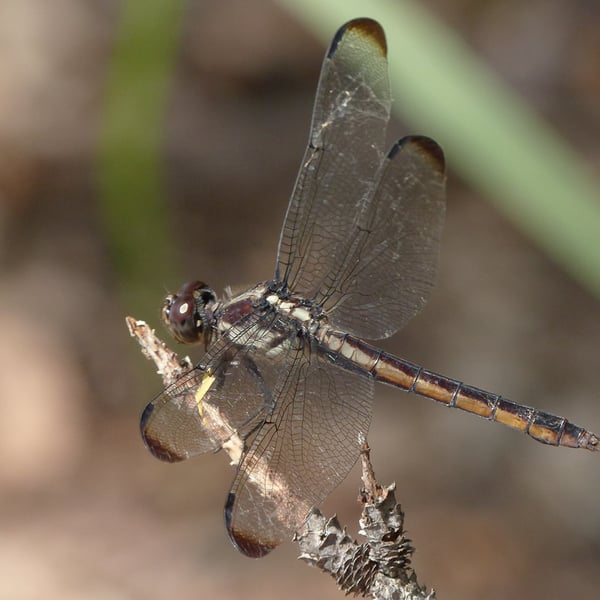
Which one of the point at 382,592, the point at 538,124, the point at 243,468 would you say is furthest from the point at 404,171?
the point at 382,592

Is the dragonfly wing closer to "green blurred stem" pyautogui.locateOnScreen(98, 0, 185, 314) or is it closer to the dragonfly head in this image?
the dragonfly head

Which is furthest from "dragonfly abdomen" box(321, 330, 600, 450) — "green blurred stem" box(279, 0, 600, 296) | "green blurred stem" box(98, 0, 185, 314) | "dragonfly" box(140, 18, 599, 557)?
"green blurred stem" box(98, 0, 185, 314)

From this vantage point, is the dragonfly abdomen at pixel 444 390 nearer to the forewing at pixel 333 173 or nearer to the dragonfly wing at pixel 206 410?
the forewing at pixel 333 173

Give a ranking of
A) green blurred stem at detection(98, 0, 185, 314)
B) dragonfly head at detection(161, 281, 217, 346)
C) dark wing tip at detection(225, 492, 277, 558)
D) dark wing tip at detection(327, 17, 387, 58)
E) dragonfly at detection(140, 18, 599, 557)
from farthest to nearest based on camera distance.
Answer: green blurred stem at detection(98, 0, 185, 314) < dragonfly head at detection(161, 281, 217, 346) < dark wing tip at detection(327, 17, 387, 58) < dragonfly at detection(140, 18, 599, 557) < dark wing tip at detection(225, 492, 277, 558)

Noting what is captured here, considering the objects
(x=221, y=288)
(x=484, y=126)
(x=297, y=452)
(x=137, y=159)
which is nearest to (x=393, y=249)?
(x=484, y=126)

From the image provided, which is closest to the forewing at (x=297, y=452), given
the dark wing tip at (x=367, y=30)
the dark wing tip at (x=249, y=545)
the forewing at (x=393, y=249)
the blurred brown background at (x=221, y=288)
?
the dark wing tip at (x=249, y=545)

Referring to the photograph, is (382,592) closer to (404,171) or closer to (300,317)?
(300,317)
